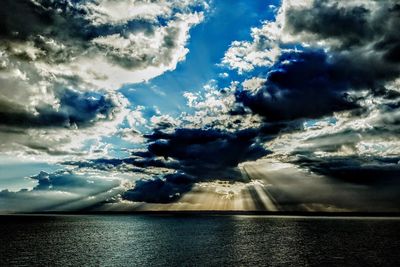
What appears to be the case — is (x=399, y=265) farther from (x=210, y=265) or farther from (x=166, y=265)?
(x=166, y=265)

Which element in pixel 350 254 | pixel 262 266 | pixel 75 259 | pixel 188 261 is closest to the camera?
pixel 262 266

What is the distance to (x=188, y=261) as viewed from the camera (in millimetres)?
67375

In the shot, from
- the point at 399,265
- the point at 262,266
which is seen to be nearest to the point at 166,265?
the point at 262,266

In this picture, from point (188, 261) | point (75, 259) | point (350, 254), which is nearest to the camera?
point (188, 261)

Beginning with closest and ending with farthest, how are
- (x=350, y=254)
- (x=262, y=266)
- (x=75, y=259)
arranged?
(x=262, y=266)
(x=75, y=259)
(x=350, y=254)

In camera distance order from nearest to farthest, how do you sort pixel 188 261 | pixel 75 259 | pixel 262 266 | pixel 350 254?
pixel 262 266
pixel 188 261
pixel 75 259
pixel 350 254

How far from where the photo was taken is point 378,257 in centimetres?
7381

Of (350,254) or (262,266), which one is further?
(350,254)

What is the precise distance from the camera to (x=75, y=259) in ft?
239

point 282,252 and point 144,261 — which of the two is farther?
point 282,252

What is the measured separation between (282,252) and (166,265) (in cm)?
3286

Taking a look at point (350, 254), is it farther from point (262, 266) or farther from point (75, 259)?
point (75, 259)

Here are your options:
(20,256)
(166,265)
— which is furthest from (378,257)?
(20,256)

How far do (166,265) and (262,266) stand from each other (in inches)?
684
